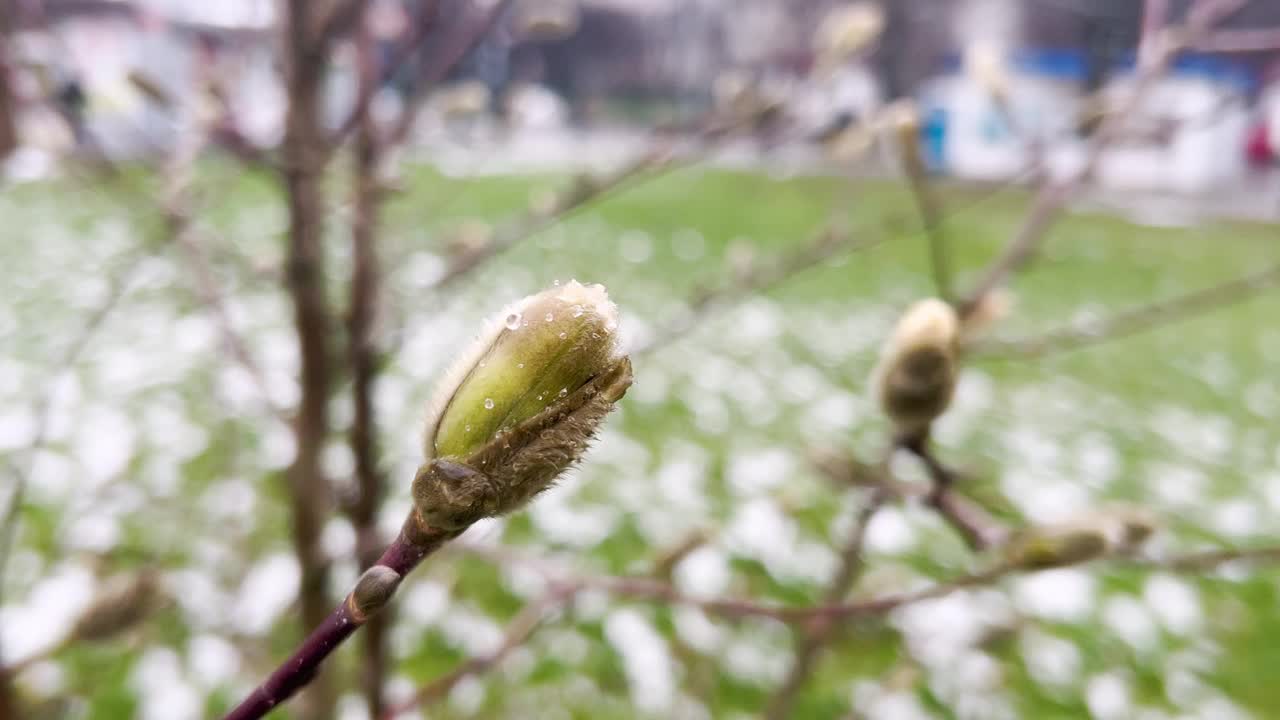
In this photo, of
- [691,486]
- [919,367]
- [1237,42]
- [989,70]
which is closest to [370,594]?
[919,367]

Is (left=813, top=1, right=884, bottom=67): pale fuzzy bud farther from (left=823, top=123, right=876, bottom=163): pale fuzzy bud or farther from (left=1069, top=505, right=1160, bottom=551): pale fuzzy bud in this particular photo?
(left=1069, top=505, right=1160, bottom=551): pale fuzzy bud

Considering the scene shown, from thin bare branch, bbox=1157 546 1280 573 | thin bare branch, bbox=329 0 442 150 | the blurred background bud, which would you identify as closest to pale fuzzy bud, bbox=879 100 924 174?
thin bare branch, bbox=1157 546 1280 573

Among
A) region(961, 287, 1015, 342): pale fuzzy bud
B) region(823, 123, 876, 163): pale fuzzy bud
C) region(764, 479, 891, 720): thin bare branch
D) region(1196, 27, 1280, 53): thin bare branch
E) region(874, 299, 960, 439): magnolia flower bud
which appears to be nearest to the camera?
region(874, 299, 960, 439): magnolia flower bud

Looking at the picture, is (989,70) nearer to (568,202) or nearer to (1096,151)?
(1096,151)

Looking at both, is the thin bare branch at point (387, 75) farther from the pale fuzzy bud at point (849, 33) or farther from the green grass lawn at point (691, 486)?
the pale fuzzy bud at point (849, 33)

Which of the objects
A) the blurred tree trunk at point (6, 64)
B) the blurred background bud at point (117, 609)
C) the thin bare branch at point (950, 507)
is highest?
the blurred tree trunk at point (6, 64)

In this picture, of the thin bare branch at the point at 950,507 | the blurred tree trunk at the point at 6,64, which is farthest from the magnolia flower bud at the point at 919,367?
the blurred tree trunk at the point at 6,64
